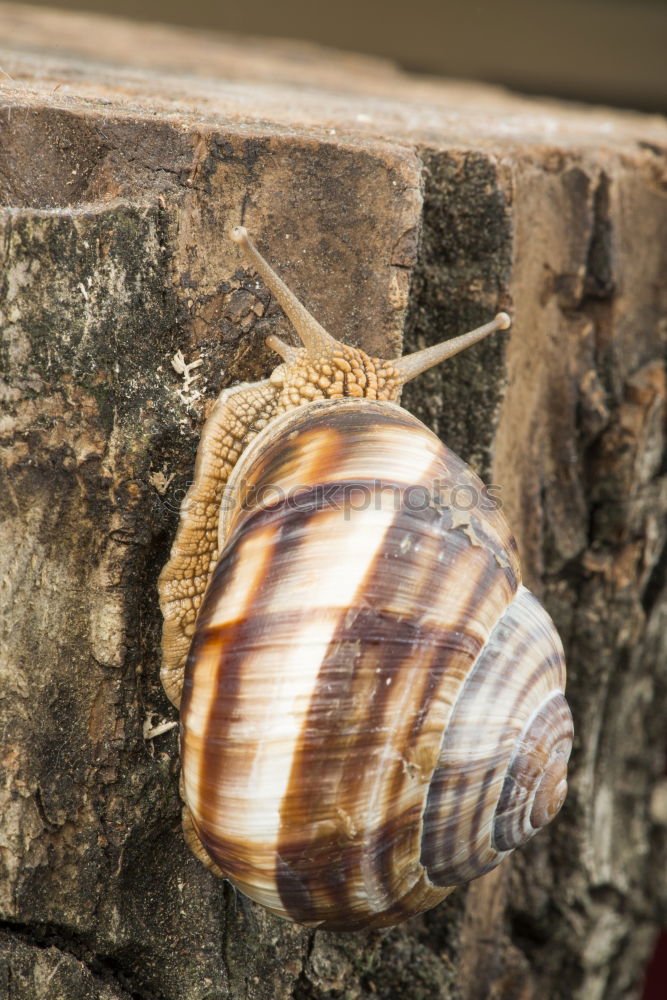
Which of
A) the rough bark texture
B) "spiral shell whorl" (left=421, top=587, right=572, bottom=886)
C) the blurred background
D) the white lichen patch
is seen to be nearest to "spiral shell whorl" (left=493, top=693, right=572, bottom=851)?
"spiral shell whorl" (left=421, top=587, right=572, bottom=886)

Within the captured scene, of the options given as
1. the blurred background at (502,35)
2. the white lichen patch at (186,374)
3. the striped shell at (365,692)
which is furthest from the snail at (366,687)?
the blurred background at (502,35)

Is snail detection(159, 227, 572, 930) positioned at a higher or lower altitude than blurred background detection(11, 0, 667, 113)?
lower

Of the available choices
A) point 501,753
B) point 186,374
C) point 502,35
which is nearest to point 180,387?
point 186,374

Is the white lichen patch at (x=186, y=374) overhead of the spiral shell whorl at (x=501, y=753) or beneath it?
overhead

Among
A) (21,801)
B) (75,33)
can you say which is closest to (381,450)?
(21,801)

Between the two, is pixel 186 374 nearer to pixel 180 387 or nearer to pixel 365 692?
pixel 180 387

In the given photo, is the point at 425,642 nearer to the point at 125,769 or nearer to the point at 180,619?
the point at 180,619

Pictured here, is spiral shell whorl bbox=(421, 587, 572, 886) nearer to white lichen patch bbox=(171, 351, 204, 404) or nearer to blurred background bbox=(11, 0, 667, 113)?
white lichen patch bbox=(171, 351, 204, 404)

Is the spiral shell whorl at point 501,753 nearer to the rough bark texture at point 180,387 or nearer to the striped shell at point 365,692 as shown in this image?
the striped shell at point 365,692
